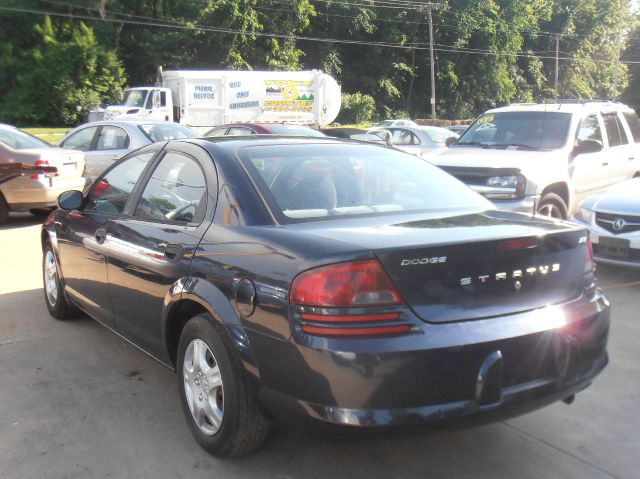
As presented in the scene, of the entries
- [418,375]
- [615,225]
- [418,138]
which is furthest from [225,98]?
[418,375]

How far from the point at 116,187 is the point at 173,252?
1.39 metres

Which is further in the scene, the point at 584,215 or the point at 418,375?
the point at 584,215

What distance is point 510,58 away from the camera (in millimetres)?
57344

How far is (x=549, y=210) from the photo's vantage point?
25.4 ft

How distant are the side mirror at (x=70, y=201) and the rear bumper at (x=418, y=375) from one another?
254 centimetres

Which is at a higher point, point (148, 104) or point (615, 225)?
point (148, 104)

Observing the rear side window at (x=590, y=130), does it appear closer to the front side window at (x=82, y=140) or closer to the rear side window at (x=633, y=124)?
the rear side window at (x=633, y=124)

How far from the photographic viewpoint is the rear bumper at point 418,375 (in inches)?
101

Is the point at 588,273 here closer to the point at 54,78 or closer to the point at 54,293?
the point at 54,293

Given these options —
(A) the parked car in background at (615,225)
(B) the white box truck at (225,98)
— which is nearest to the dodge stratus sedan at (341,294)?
(A) the parked car in background at (615,225)

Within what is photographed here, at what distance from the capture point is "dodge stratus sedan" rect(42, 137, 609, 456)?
2.61 metres

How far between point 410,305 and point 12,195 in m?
8.92

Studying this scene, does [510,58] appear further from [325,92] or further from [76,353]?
[76,353]

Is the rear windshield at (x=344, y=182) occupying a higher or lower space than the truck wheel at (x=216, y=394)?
higher
